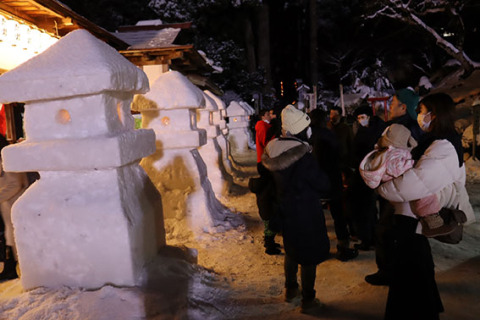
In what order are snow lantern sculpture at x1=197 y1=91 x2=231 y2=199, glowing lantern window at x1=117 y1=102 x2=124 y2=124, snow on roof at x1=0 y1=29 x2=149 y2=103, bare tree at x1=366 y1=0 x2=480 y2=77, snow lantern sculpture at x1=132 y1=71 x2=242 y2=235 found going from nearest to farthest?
snow on roof at x1=0 y1=29 x2=149 y2=103, glowing lantern window at x1=117 y1=102 x2=124 y2=124, snow lantern sculpture at x1=132 y1=71 x2=242 y2=235, snow lantern sculpture at x1=197 y1=91 x2=231 y2=199, bare tree at x1=366 y1=0 x2=480 y2=77

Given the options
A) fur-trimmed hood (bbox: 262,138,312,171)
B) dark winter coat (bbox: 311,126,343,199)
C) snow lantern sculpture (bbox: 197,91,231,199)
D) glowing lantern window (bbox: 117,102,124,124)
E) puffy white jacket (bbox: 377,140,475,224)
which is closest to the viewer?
puffy white jacket (bbox: 377,140,475,224)

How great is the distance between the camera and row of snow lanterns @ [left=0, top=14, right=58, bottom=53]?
225 inches

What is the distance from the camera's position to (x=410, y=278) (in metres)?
2.78

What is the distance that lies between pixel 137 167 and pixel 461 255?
4.13 metres

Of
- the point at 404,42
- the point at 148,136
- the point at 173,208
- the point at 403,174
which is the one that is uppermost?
the point at 404,42

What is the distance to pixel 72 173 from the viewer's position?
10.0 ft

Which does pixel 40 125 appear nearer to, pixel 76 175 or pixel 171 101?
pixel 76 175

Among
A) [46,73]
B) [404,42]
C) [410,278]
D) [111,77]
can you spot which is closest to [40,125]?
[46,73]

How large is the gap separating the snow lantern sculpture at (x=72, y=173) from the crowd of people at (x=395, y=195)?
4.20ft

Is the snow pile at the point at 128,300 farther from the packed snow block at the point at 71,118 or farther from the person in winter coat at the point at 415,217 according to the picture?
the person in winter coat at the point at 415,217

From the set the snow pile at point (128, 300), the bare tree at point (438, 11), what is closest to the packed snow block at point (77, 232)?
the snow pile at point (128, 300)

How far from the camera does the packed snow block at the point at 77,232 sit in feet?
9.77

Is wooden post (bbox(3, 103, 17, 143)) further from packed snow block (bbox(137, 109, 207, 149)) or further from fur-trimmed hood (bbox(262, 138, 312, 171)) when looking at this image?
fur-trimmed hood (bbox(262, 138, 312, 171))

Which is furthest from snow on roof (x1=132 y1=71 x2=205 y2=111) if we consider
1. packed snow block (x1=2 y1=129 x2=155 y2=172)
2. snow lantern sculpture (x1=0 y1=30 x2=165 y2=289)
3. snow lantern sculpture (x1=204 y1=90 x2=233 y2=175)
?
snow lantern sculpture (x1=204 y1=90 x2=233 y2=175)
